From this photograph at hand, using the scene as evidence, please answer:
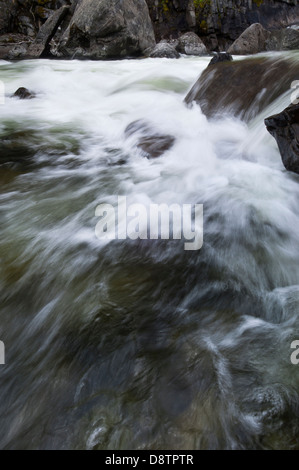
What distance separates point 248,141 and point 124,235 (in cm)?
240

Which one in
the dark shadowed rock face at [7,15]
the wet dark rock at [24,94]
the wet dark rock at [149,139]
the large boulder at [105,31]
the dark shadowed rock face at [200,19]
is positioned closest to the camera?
the wet dark rock at [149,139]

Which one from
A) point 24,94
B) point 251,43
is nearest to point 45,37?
point 251,43

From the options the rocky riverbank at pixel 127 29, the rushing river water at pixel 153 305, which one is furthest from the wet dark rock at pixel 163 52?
the rushing river water at pixel 153 305

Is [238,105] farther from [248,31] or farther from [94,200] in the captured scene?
[248,31]

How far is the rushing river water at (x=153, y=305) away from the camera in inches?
61.2

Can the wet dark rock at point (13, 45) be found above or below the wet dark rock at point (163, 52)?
below

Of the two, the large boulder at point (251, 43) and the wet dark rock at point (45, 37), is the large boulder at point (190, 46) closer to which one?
the large boulder at point (251, 43)

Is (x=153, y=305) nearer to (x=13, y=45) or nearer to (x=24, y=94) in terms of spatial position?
(x=24, y=94)

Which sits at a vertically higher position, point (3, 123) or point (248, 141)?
point (248, 141)

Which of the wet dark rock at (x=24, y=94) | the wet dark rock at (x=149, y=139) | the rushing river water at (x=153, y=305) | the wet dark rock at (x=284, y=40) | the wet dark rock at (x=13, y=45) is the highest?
the wet dark rock at (x=284, y=40)

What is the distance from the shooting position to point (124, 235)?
2.99 meters

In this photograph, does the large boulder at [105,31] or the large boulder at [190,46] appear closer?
the large boulder at [105,31]
